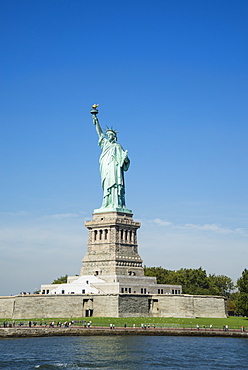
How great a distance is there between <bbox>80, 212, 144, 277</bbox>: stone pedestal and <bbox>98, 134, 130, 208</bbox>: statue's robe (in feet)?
9.09

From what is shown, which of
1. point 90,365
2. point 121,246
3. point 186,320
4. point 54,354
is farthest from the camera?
point 121,246

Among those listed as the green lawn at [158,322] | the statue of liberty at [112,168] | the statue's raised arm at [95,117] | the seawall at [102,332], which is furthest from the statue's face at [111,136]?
the seawall at [102,332]

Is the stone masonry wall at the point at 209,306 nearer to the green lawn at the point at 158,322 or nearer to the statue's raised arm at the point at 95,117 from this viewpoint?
the green lawn at the point at 158,322

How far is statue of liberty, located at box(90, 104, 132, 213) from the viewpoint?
274ft

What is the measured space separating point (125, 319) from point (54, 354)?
20774 mm

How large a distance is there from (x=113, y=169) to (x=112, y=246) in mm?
11410

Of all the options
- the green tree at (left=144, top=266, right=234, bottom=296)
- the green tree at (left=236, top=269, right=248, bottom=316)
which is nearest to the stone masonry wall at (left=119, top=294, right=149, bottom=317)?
the green tree at (left=236, top=269, right=248, bottom=316)

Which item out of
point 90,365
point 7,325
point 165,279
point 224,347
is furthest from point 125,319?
point 165,279

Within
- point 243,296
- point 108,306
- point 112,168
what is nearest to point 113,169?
point 112,168

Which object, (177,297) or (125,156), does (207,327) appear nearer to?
(177,297)

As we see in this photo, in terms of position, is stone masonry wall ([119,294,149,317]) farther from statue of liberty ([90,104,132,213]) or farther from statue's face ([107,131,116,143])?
statue's face ([107,131,116,143])

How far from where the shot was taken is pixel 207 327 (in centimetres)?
6444

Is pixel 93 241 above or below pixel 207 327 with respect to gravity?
above

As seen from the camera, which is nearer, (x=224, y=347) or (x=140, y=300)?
(x=224, y=347)
